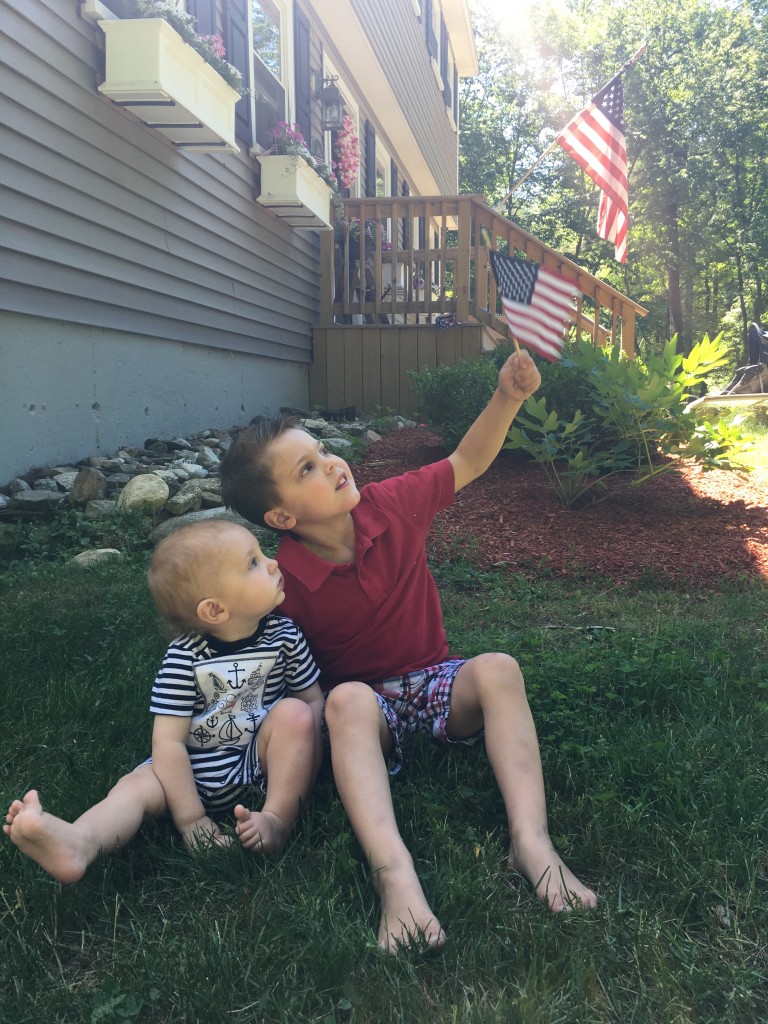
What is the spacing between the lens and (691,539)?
442cm

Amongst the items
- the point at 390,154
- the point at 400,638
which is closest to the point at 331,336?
the point at 390,154

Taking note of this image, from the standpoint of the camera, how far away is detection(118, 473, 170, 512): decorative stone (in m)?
4.76

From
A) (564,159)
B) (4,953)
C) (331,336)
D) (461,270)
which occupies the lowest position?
(4,953)

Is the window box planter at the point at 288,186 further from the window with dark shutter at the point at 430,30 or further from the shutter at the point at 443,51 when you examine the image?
the shutter at the point at 443,51

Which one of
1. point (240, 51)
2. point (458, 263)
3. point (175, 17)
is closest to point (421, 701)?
point (175, 17)

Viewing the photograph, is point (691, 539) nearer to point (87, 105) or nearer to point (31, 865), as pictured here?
point (31, 865)

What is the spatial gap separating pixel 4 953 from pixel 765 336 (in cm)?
1738

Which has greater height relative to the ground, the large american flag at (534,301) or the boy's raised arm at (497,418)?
the large american flag at (534,301)

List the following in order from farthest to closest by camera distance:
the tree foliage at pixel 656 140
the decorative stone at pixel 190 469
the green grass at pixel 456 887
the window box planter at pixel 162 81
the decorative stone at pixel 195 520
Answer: the tree foliage at pixel 656 140
the decorative stone at pixel 190 469
the window box planter at pixel 162 81
the decorative stone at pixel 195 520
the green grass at pixel 456 887

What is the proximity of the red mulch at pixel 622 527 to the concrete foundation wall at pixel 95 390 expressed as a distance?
1572mm

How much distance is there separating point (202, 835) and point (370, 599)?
2.18 ft

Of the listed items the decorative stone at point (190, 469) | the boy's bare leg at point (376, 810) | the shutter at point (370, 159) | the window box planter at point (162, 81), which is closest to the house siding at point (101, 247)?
the window box planter at point (162, 81)

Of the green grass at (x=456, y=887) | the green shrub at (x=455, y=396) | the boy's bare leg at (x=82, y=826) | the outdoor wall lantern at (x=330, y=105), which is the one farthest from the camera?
the outdoor wall lantern at (x=330, y=105)

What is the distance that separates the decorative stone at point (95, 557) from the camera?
4109 millimetres
